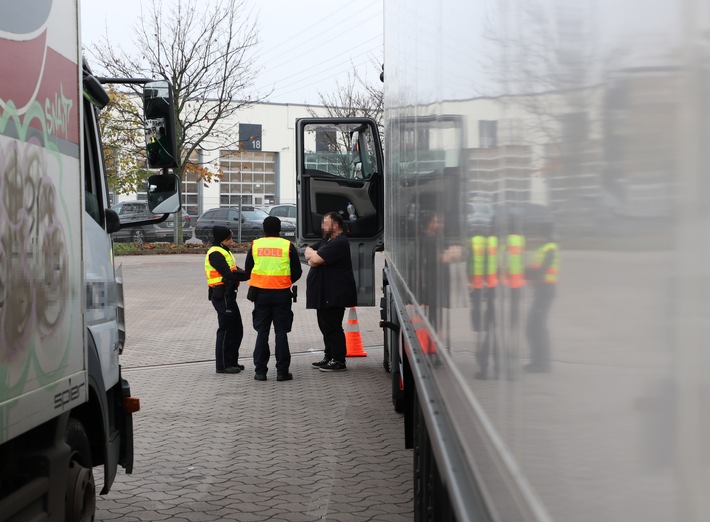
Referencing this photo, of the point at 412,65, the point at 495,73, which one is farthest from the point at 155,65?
the point at 495,73

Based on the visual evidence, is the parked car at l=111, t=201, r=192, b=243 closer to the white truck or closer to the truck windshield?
the truck windshield

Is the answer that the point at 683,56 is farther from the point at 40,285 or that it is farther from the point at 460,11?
the point at 40,285

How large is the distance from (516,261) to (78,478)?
9.46 feet

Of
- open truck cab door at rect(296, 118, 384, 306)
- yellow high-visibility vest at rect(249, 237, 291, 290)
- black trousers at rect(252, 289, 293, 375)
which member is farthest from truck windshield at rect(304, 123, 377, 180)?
black trousers at rect(252, 289, 293, 375)

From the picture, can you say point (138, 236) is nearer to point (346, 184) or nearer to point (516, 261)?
point (346, 184)

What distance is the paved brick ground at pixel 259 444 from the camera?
6.23m

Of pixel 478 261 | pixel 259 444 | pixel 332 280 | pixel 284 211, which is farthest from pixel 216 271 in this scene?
pixel 284 211

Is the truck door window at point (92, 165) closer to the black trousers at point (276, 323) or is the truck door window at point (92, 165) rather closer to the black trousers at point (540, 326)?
the black trousers at point (540, 326)

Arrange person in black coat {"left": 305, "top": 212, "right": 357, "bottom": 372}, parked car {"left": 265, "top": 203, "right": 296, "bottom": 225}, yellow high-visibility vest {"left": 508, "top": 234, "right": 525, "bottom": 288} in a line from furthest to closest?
parked car {"left": 265, "top": 203, "right": 296, "bottom": 225}, person in black coat {"left": 305, "top": 212, "right": 357, "bottom": 372}, yellow high-visibility vest {"left": 508, "top": 234, "right": 525, "bottom": 288}

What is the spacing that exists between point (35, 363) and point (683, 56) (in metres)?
2.90

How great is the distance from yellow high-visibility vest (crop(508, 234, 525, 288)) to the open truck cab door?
10.9 metres

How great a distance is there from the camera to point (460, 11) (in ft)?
8.38

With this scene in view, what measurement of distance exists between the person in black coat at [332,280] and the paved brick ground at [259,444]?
1.88 ft

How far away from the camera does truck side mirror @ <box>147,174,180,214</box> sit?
554cm
